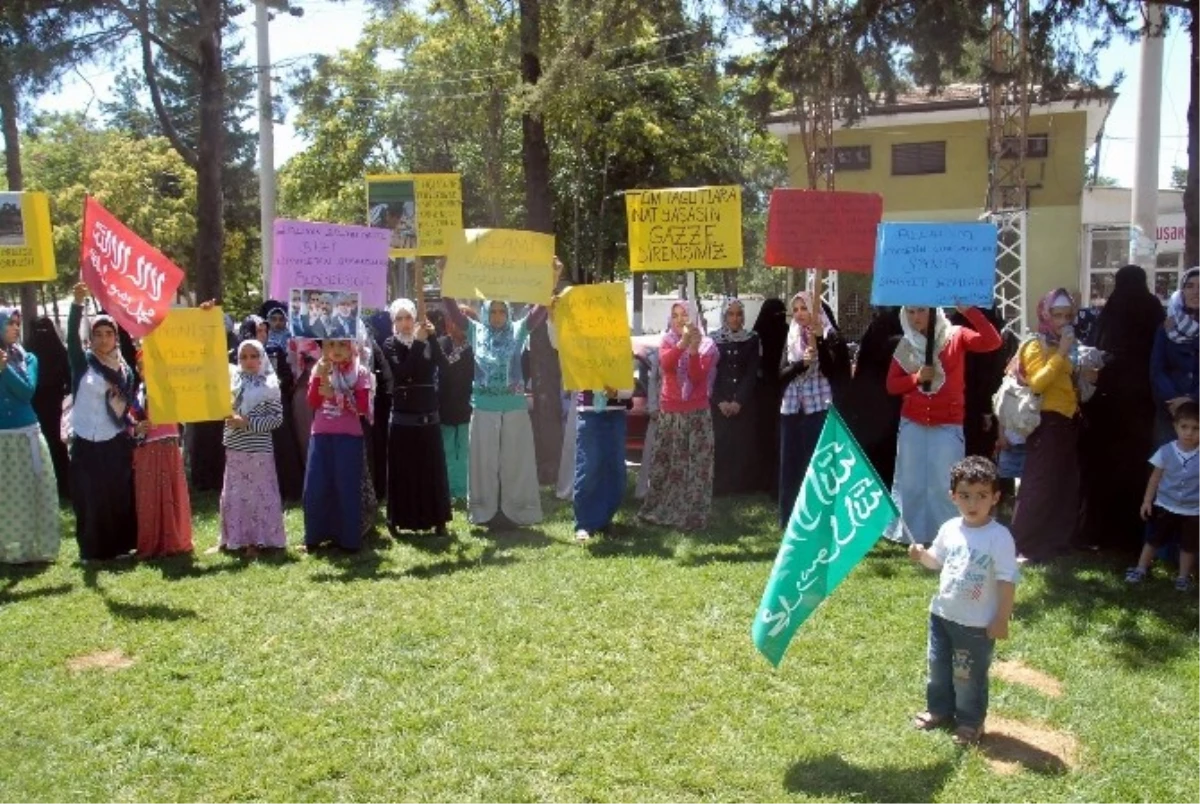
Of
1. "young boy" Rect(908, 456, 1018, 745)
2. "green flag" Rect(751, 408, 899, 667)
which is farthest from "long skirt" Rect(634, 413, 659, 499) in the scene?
"young boy" Rect(908, 456, 1018, 745)

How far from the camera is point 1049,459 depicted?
727 cm

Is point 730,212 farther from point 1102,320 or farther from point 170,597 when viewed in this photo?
point 170,597

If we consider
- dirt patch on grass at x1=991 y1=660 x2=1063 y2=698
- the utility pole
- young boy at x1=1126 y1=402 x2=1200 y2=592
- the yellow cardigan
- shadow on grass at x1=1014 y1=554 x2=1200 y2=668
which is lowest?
dirt patch on grass at x1=991 y1=660 x2=1063 y2=698

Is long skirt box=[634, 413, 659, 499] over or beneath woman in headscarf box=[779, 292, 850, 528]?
beneath

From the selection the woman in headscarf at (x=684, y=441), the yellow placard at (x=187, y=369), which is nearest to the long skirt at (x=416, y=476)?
the yellow placard at (x=187, y=369)

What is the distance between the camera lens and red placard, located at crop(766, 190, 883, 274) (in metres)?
7.77

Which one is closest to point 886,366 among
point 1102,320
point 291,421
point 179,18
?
point 1102,320

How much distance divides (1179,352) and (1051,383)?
761mm

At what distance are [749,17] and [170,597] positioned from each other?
679cm

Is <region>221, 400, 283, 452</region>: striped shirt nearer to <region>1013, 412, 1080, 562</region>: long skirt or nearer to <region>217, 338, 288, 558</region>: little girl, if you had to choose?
<region>217, 338, 288, 558</region>: little girl

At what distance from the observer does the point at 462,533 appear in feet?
28.5

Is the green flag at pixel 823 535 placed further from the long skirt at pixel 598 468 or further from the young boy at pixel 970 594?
the long skirt at pixel 598 468

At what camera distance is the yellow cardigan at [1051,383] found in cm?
712

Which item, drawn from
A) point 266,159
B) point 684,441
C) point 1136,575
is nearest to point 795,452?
point 684,441
